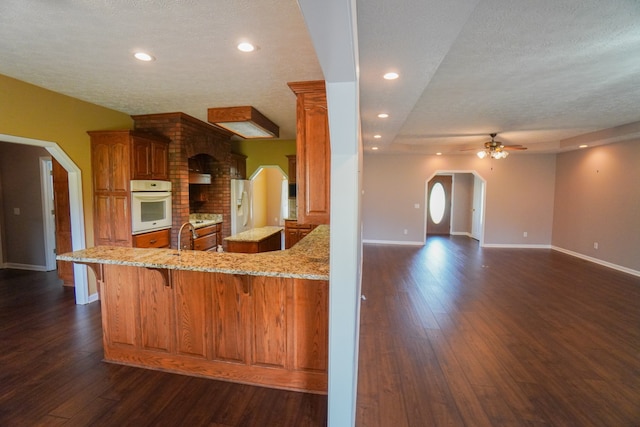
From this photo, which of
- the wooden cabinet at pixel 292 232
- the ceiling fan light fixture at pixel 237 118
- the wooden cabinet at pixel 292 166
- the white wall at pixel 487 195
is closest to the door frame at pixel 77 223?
the ceiling fan light fixture at pixel 237 118

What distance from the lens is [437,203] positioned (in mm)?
10062

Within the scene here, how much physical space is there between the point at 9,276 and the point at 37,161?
1992 mm

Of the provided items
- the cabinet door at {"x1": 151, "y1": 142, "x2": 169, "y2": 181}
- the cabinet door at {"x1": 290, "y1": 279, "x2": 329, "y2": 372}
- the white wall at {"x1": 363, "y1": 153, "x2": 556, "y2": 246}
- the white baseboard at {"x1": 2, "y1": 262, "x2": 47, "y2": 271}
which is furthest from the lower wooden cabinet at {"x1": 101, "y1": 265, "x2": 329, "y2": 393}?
the white wall at {"x1": 363, "y1": 153, "x2": 556, "y2": 246}

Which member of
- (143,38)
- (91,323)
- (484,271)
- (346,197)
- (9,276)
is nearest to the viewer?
(346,197)

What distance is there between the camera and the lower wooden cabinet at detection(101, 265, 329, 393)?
2186 millimetres

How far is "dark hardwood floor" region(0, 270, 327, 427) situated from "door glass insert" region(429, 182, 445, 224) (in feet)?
29.6

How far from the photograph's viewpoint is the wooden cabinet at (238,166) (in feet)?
19.5

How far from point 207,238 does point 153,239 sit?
1358 millimetres

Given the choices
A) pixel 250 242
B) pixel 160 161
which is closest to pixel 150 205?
pixel 160 161

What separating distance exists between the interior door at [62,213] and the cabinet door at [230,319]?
3.53 meters

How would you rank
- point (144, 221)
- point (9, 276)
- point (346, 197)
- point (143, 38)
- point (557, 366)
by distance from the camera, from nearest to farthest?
1. point (346, 197)
2. point (143, 38)
3. point (557, 366)
4. point (144, 221)
5. point (9, 276)

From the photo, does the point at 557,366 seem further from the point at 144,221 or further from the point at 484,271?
the point at 144,221

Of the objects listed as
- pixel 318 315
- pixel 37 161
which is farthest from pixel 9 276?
pixel 318 315

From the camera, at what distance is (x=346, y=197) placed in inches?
65.8
